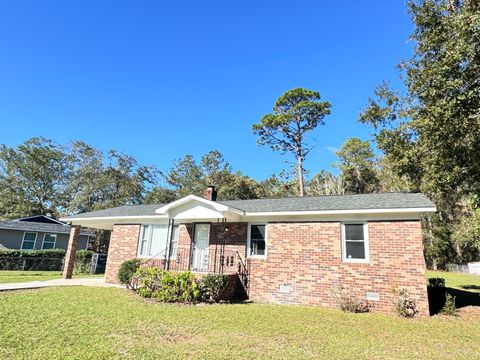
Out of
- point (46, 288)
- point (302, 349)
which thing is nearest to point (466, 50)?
point (302, 349)

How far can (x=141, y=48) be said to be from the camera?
47.5 ft

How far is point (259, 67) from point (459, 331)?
15.0 meters

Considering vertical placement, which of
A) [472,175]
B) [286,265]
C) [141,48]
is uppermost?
[141,48]

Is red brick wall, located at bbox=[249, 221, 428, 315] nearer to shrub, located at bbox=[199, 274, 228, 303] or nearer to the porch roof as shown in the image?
the porch roof

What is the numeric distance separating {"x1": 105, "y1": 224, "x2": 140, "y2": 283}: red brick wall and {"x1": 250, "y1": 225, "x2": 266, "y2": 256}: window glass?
6315mm

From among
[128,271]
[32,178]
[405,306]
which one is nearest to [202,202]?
[128,271]

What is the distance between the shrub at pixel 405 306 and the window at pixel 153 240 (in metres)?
9.34

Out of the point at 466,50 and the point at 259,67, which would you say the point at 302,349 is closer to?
the point at 466,50

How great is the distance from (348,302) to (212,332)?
5175mm

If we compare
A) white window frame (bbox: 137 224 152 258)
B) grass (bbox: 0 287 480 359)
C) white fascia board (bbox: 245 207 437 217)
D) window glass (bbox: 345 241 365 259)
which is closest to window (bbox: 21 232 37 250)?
white window frame (bbox: 137 224 152 258)

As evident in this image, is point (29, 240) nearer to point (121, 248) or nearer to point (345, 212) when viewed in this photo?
point (121, 248)

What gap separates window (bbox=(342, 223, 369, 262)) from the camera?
10070mm

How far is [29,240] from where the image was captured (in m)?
24.8

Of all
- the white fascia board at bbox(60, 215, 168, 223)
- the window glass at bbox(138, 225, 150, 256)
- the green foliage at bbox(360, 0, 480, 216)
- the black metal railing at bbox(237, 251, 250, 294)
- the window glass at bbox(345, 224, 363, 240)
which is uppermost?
the green foliage at bbox(360, 0, 480, 216)
